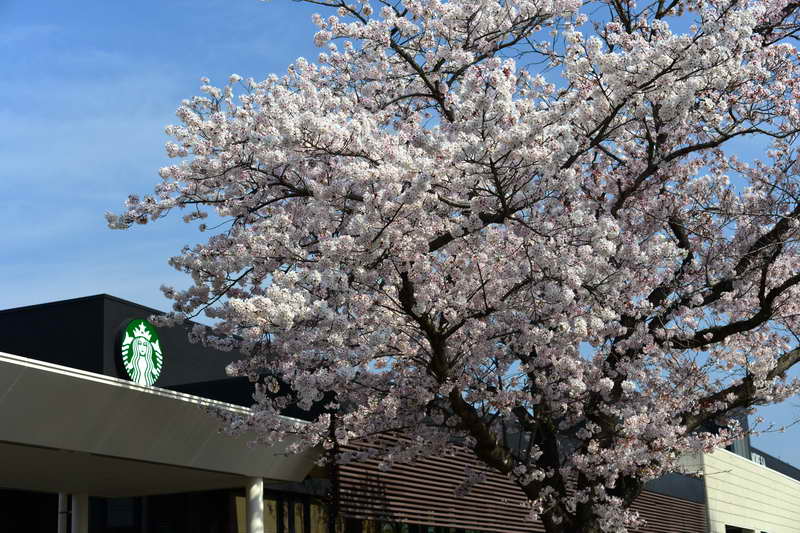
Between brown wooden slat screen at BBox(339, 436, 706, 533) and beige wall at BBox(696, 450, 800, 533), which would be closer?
brown wooden slat screen at BBox(339, 436, 706, 533)

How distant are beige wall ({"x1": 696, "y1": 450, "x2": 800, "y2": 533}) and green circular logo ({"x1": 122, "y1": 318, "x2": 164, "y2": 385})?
19008 mm

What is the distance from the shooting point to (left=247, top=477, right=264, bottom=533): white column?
1536cm

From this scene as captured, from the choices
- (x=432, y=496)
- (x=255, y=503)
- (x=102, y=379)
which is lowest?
(x=255, y=503)

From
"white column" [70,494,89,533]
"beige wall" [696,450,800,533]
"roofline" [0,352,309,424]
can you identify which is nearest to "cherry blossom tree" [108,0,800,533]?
"roofline" [0,352,309,424]

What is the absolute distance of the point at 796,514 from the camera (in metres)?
47.2

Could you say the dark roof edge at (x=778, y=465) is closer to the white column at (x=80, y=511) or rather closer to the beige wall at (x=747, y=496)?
the beige wall at (x=747, y=496)

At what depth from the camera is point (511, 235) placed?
11.7 meters

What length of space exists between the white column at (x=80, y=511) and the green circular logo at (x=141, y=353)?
9.11ft

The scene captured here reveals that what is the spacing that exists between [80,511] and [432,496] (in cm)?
600

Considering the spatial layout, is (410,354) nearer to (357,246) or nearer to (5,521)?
(357,246)

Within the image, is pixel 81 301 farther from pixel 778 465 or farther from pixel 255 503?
pixel 778 465

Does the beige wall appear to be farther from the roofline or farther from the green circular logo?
→ the roofline

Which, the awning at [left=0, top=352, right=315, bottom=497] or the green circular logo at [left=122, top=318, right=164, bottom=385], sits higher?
the green circular logo at [left=122, top=318, right=164, bottom=385]

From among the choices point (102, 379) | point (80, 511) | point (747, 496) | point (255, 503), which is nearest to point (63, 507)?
point (80, 511)
